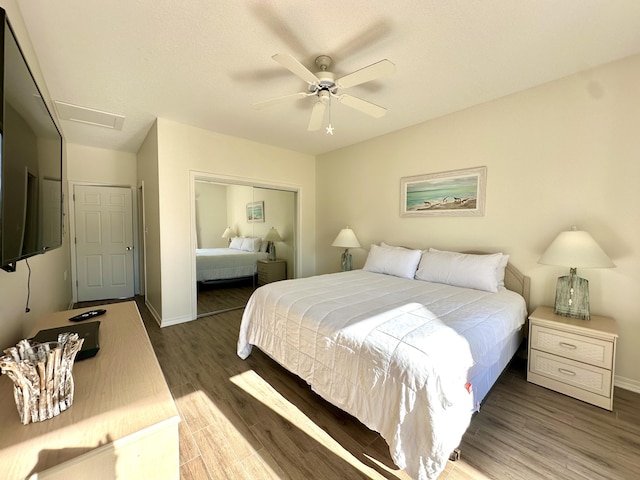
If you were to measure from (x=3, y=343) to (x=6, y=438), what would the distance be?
2.54 ft

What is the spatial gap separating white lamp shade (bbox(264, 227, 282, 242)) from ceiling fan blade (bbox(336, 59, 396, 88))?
302 centimetres

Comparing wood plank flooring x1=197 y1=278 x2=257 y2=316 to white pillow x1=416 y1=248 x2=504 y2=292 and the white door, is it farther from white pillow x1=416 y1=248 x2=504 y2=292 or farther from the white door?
white pillow x1=416 y1=248 x2=504 y2=292

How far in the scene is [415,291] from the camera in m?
2.46

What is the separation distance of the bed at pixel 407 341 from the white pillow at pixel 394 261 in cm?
20

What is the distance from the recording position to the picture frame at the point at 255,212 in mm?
4289

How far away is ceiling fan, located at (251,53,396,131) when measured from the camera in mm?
1683

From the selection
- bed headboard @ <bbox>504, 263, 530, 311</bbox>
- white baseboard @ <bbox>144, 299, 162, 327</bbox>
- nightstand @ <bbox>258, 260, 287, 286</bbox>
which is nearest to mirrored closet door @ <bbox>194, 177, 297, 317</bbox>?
nightstand @ <bbox>258, 260, 287, 286</bbox>

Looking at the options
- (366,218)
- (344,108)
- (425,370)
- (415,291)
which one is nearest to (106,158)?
(344,108)

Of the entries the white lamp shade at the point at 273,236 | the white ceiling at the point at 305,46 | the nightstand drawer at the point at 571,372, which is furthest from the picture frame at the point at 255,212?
the nightstand drawer at the point at 571,372

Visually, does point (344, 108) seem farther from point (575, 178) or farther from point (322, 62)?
point (575, 178)

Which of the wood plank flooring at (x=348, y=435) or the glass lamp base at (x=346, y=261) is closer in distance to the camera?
the wood plank flooring at (x=348, y=435)

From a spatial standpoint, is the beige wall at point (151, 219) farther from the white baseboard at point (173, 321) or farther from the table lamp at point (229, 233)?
the table lamp at point (229, 233)

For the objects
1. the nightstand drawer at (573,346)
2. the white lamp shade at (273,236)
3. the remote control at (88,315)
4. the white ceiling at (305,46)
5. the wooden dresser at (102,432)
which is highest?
the white ceiling at (305,46)

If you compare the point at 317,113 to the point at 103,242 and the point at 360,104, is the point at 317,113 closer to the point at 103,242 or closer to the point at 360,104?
the point at 360,104
